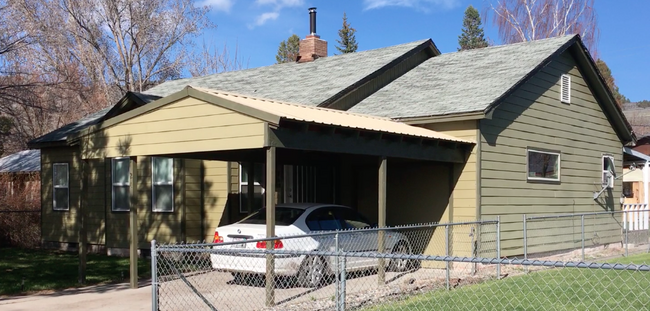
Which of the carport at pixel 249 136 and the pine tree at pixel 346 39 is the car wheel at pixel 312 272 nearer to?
the carport at pixel 249 136

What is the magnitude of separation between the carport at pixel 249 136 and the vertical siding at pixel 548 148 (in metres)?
1.04

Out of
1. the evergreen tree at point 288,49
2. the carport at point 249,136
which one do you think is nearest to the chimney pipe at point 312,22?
the carport at point 249,136

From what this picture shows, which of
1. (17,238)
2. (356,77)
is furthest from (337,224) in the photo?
(17,238)

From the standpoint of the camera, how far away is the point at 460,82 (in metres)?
15.3

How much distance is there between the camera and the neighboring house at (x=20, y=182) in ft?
67.8

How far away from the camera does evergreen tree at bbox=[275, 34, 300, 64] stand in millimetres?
54531

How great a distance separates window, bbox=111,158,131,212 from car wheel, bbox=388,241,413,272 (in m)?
7.93

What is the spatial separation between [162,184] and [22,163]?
34.7 feet

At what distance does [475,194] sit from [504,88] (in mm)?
2274

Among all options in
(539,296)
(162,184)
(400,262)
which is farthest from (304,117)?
(162,184)

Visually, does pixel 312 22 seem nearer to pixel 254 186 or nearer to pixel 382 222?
pixel 254 186

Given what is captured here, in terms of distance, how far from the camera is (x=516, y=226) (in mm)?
14414

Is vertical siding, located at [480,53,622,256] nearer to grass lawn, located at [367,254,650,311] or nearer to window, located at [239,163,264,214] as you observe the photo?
grass lawn, located at [367,254,650,311]

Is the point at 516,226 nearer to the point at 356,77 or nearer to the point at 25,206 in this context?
the point at 356,77
